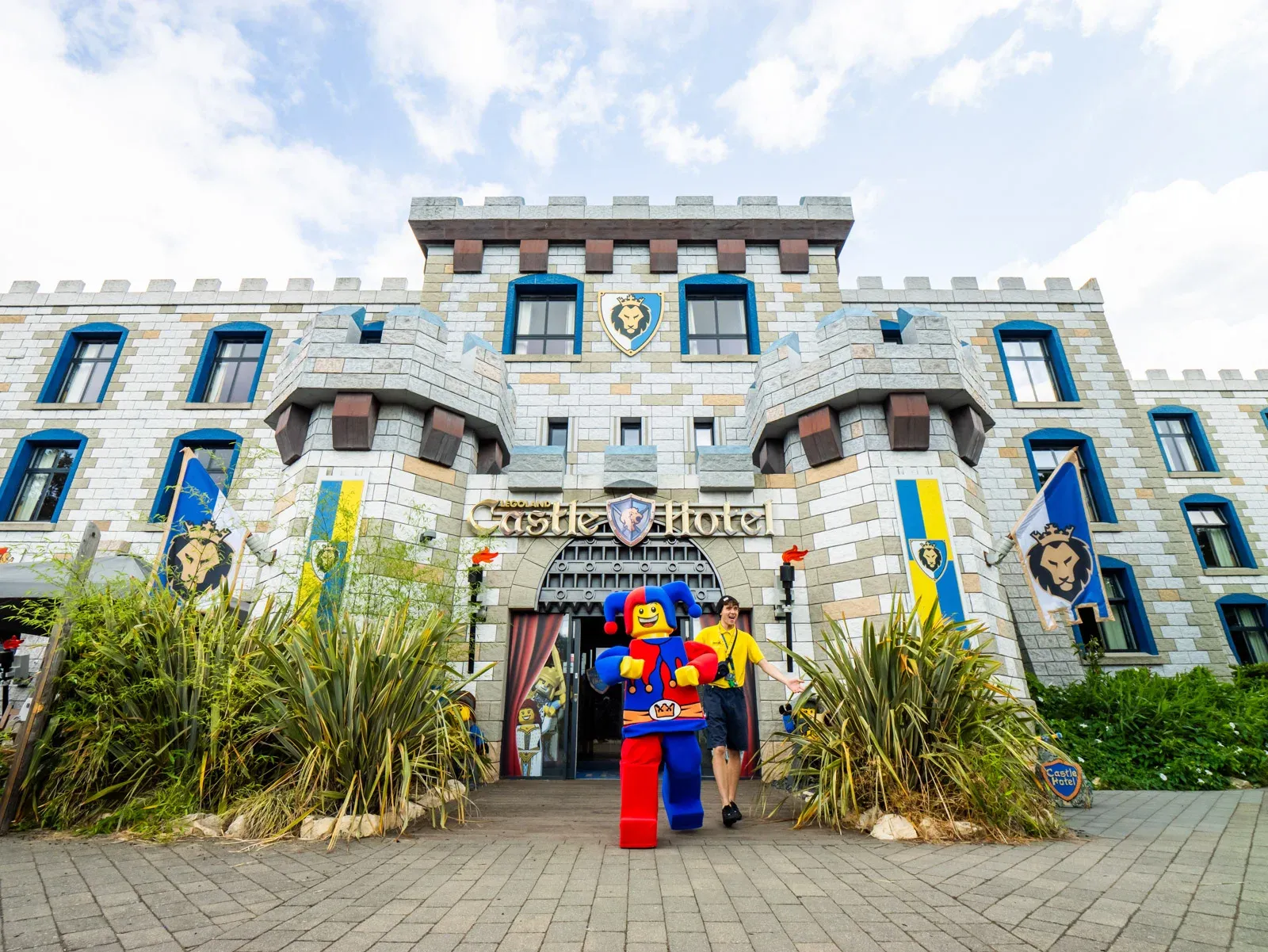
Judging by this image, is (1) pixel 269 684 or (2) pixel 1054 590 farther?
(2) pixel 1054 590

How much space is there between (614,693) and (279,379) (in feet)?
23.7

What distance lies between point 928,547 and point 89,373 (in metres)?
16.6

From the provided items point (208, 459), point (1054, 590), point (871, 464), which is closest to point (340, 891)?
point (871, 464)

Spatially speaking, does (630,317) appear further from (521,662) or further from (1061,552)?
(1061,552)

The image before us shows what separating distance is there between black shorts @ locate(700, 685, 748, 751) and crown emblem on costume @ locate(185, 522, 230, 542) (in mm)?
5729

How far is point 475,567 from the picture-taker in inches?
311

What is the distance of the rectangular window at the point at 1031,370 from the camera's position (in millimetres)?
12977

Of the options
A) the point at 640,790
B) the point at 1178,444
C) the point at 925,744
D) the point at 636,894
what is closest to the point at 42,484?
the point at 640,790

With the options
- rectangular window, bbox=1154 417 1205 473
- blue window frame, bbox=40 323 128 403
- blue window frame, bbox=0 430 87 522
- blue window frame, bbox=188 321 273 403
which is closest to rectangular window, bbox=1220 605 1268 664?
rectangular window, bbox=1154 417 1205 473

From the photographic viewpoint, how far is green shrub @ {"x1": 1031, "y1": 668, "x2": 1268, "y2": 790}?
763 cm

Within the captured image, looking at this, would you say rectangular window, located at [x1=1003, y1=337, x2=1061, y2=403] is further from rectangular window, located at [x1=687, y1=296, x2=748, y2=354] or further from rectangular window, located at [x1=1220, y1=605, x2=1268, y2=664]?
rectangular window, located at [x1=1220, y1=605, x2=1268, y2=664]

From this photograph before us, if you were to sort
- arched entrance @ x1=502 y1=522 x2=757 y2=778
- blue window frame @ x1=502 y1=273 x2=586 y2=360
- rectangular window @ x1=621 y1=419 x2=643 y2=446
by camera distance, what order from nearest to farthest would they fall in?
arched entrance @ x1=502 y1=522 x2=757 y2=778
rectangular window @ x1=621 y1=419 x2=643 y2=446
blue window frame @ x1=502 y1=273 x2=586 y2=360

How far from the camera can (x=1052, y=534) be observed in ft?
23.7

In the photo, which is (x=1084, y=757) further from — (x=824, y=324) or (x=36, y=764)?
(x=36, y=764)
